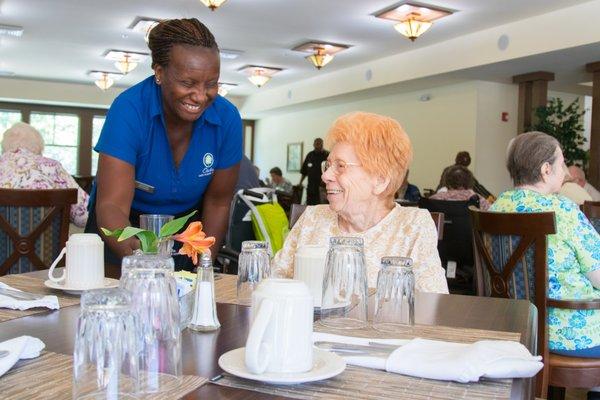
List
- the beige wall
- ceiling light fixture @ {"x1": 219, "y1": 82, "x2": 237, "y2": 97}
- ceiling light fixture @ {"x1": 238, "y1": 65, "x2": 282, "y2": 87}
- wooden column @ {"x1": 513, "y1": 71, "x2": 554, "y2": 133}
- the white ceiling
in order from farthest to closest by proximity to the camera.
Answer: ceiling light fixture @ {"x1": 219, "y1": 82, "x2": 237, "y2": 97} → ceiling light fixture @ {"x1": 238, "y1": 65, "x2": 282, "y2": 87} → the beige wall → wooden column @ {"x1": 513, "y1": 71, "x2": 554, "y2": 133} → the white ceiling

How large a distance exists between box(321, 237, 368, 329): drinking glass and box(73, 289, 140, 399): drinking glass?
0.53 metres

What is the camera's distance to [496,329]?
1.20 m

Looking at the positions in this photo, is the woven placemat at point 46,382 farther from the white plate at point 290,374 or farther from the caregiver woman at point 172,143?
the caregiver woman at point 172,143

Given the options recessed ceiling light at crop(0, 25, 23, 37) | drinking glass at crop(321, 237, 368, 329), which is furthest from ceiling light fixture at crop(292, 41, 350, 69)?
drinking glass at crop(321, 237, 368, 329)

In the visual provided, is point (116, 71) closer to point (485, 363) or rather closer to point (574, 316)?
point (574, 316)

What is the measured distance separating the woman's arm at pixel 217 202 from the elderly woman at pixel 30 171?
4.21 feet

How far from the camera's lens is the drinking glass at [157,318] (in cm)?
78

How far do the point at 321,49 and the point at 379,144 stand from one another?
7.82m

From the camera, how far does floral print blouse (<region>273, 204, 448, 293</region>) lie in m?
1.71

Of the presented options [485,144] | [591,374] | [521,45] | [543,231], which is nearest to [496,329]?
[543,231]

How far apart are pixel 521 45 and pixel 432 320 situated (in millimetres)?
7322

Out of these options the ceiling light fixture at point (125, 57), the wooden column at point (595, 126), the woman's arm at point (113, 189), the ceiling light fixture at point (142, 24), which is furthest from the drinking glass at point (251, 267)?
the ceiling light fixture at point (125, 57)

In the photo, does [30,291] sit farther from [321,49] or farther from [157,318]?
[321,49]

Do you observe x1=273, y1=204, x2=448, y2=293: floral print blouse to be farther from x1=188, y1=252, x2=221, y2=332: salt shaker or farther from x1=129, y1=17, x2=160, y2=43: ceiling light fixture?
x1=129, y1=17, x2=160, y2=43: ceiling light fixture
